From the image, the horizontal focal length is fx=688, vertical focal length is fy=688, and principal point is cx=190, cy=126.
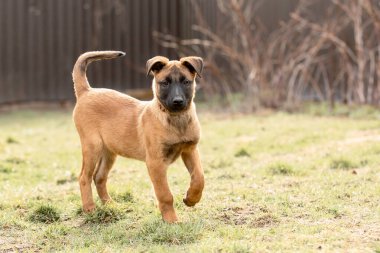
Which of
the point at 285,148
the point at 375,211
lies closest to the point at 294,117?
the point at 285,148

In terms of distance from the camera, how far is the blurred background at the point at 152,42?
46.2 ft

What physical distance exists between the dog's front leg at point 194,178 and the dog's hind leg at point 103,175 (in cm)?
98

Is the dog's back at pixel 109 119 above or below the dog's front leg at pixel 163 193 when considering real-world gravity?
above

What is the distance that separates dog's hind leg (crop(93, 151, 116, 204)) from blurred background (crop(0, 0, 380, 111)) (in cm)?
714

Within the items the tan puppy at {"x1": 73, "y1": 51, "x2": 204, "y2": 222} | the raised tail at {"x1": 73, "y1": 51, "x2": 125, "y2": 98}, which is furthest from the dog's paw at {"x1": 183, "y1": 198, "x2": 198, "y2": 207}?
the raised tail at {"x1": 73, "y1": 51, "x2": 125, "y2": 98}

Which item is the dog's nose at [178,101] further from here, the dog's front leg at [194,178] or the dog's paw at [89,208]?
the dog's paw at [89,208]

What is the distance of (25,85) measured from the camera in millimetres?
16094

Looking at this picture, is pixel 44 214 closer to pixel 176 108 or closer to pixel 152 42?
pixel 176 108

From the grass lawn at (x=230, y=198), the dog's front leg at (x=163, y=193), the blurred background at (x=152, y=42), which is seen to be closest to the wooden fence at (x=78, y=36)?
the blurred background at (x=152, y=42)

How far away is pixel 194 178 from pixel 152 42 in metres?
11.8

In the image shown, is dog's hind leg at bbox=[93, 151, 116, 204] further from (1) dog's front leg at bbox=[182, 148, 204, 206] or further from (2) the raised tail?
(1) dog's front leg at bbox=[182, 148, 204, 206]

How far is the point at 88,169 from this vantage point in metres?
6.07

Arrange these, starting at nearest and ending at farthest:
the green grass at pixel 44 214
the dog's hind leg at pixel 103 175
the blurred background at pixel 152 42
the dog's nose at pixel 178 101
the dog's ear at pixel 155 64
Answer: the dog's nose at pixel 178 101, the dog's ear at pixel 155 64, the green grass at pixel 44 214, the dog's hind leg at pixel 103 175, the blurred background at pixel 152 42

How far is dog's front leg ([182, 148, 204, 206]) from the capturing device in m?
5.51
